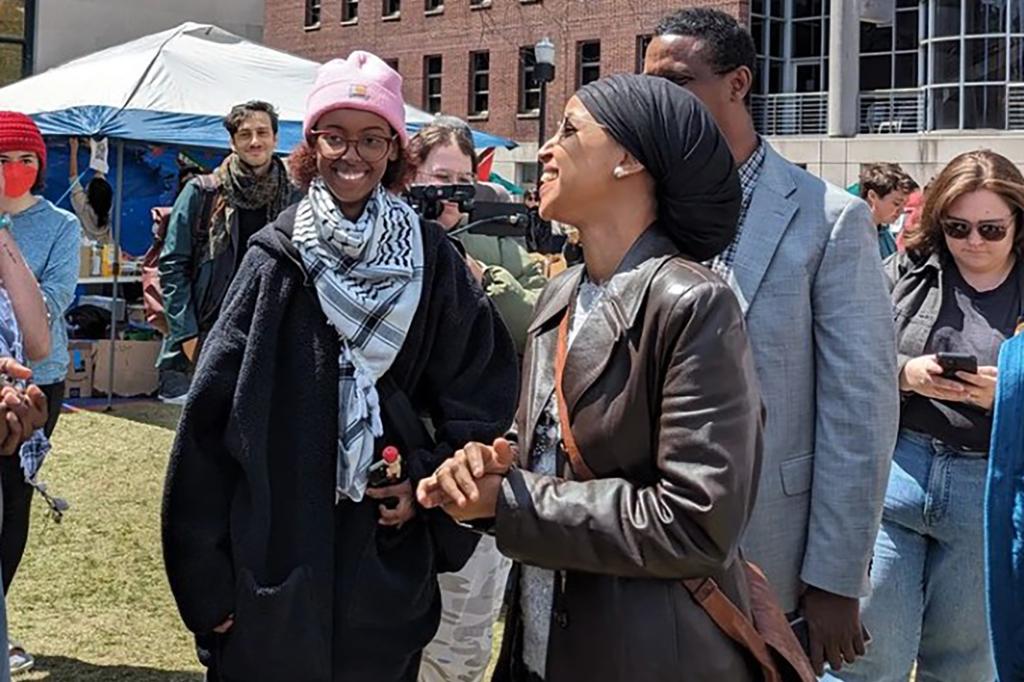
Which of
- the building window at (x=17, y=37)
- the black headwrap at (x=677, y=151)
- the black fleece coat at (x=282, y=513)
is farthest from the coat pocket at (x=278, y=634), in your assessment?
the building window at (x=17, y=37)

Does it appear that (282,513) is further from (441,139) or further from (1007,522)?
(441,139)

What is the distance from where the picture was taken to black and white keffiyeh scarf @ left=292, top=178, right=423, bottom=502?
8.68 feet

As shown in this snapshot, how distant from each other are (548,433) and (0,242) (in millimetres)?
1926

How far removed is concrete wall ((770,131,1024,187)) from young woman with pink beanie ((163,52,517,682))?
1037 inches

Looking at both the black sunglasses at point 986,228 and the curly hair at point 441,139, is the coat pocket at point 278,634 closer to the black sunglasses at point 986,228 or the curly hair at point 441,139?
the curly hair at point 441,139

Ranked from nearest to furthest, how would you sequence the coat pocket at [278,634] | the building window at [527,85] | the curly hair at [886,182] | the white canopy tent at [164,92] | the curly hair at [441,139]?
the coat pocket at [278,634] → the curly hair at [441,139] → the curly hair at [886,182] → the white canopy tent at [164,92] → the building window at [527,85]

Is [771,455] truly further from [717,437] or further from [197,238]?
[197,238]

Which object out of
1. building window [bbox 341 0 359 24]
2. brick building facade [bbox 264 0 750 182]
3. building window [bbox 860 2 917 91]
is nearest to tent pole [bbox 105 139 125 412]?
brick building facade [bbox 264 0 750 182]

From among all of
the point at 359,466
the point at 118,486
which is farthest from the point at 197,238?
the point at 359,466

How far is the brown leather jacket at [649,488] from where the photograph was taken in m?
1.82

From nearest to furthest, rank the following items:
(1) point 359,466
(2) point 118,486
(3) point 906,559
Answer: (1) point 359,466, (3) point 906,559, (2) point 118,486

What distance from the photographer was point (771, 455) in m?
2.70

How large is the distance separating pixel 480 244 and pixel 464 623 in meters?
1.43

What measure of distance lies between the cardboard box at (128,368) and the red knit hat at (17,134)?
7.26 m
